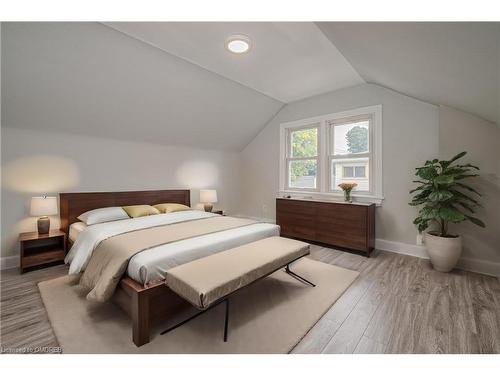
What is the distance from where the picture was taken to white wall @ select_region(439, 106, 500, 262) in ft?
8.67

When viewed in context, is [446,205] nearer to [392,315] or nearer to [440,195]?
[440,195]

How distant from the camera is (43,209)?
8.86 feet

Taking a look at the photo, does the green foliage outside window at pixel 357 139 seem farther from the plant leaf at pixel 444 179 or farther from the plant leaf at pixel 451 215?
the plant leaf at pixel 451 215

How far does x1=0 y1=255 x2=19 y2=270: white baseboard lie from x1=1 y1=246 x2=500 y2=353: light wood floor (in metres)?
0.17

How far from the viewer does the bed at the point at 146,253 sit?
1.57 metres

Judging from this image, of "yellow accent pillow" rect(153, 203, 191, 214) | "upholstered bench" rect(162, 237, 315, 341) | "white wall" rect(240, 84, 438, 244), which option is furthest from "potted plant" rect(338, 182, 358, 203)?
"yellow accent pillow" rect(153, 203, 191, 214)

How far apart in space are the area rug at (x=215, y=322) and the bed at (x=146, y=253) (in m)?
0.13

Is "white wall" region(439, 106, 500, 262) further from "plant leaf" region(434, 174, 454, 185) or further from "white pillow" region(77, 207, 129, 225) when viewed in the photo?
"white pillow" region(77, 207, 129, 225)

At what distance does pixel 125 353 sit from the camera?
4.77 feet

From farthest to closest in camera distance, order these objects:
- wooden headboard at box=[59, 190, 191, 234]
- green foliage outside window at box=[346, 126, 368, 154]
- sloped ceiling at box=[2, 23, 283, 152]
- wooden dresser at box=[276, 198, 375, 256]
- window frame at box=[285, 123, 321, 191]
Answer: window frame at box=[285, 123, 321, 191] → green foliage outside window at box=[346, 126, 368, 154] → wooden dresser at box=[276, 198, 375, 256] → wooden headboard at box=[59, 190, 191, 234] → sloped ceiling at box=[2, 23, 283, 152]

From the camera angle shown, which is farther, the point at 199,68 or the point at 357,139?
the point at 357,139

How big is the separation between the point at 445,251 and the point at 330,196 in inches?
68.5

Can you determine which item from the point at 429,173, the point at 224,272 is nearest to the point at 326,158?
the point at 429,173
